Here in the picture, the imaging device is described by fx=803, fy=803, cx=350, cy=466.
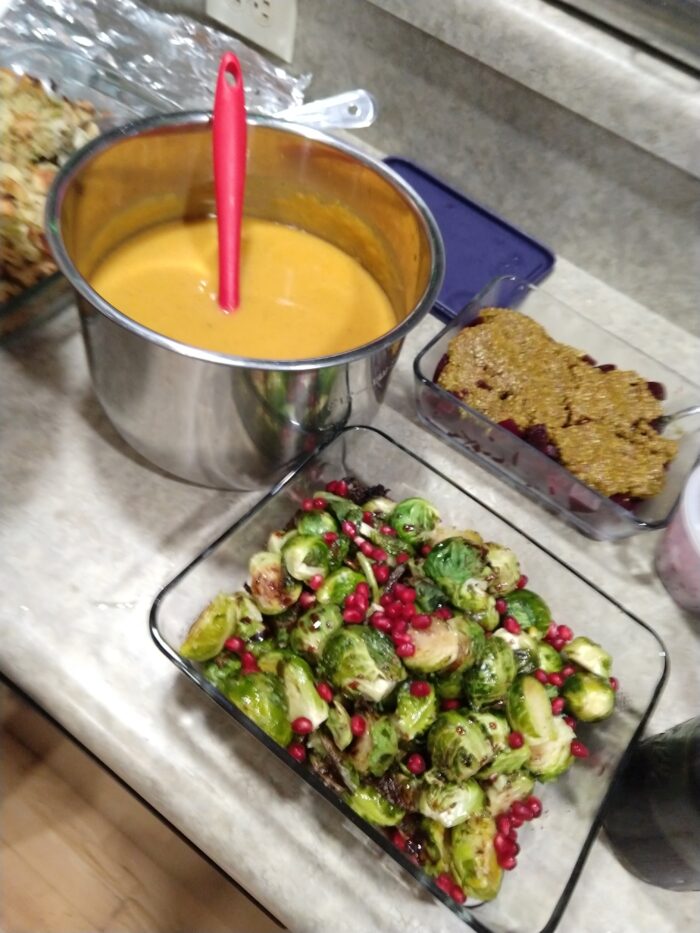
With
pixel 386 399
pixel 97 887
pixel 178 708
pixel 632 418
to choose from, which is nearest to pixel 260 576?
pixel 178 708

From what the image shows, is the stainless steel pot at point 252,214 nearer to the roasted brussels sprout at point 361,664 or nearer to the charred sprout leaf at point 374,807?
the roasted brussels sprout at point 361,664

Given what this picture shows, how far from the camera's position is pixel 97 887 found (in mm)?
986

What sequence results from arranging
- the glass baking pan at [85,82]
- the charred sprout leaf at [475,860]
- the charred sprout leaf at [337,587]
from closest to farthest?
the charred sprout leaf at [475,860] < the charred sprout leaf at [337,587] < the glass baking pan at [85,82]

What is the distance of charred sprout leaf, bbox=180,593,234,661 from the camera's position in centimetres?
58

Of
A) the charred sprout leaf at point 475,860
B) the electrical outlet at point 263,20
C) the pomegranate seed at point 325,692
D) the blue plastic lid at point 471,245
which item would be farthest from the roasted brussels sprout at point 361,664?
the electrical outlet at point 263,20

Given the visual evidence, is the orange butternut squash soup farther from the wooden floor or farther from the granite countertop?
the wooden floor

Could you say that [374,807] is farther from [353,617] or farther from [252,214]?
[252,214]

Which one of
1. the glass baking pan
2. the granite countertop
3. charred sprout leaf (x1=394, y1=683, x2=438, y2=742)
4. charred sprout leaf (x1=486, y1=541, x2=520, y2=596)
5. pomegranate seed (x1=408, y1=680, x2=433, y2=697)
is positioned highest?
the glass baking pan

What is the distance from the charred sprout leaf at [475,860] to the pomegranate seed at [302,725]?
0.12 m

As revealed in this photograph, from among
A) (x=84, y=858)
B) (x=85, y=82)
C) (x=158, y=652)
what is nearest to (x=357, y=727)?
(x=158, y=652)

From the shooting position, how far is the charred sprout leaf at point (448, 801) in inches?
21.6

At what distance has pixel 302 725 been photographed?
571mm

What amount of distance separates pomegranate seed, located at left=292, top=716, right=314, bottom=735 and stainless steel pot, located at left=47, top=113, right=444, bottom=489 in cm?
22

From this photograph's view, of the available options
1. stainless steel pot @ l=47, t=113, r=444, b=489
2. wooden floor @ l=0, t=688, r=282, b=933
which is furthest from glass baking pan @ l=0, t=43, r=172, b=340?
wooden floor @ l=0, t=688, r=282, b=933
